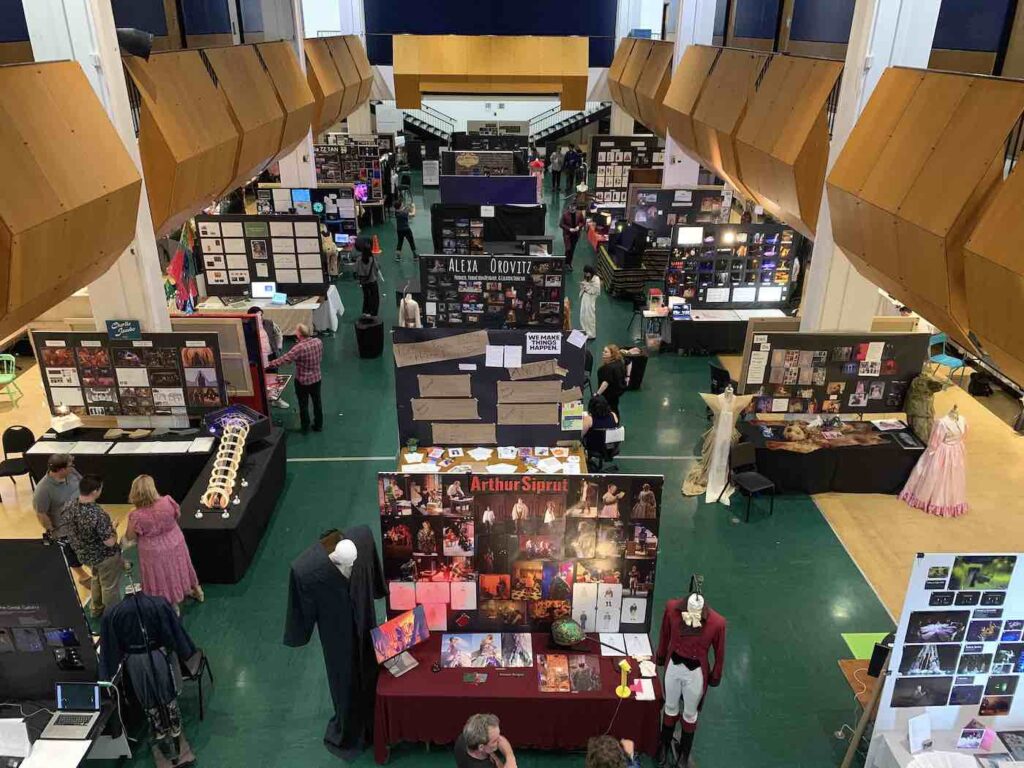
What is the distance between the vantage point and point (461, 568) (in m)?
5.49

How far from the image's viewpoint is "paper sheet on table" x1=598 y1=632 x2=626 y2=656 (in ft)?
17.8

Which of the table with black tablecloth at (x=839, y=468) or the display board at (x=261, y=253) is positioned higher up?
the display board at (x=261, y=253)

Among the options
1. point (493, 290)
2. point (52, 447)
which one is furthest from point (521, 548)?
point (493, 290)

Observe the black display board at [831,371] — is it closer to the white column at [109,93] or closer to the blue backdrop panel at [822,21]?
the blue backdrop panel at [822,21]

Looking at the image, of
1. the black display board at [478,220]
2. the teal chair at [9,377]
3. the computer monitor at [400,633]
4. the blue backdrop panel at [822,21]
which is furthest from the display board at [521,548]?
the black display board at [478,220]

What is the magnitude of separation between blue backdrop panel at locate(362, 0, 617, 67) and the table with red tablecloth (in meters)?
23.9

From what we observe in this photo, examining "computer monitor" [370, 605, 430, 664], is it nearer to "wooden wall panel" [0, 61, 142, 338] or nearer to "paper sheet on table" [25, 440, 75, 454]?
→ "wooden wall panel" [0, 61, 142, 338]

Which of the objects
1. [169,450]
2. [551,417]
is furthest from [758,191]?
[169,450]

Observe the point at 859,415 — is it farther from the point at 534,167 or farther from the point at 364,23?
the point at 364,23

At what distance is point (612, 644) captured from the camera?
548 centimetres

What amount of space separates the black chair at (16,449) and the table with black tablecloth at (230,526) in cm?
228

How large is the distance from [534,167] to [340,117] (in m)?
6.54

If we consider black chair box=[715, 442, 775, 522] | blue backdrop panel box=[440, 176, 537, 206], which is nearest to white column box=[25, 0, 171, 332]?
black chair box=[715, 442, 775, 522]

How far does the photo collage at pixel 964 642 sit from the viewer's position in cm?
446
